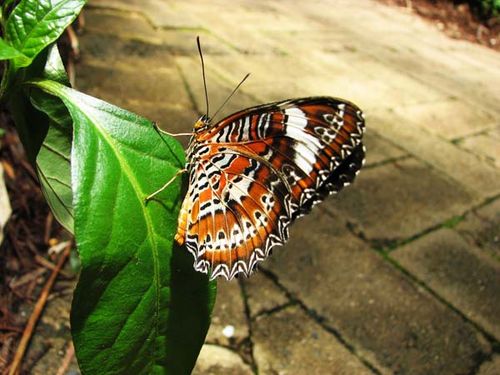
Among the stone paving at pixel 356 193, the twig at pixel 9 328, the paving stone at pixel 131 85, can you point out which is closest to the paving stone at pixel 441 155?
the stone paving at pixel 356 193

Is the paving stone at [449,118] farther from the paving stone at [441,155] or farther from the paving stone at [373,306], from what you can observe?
the paving stone at [373,306]

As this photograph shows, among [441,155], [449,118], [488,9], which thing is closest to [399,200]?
[441,155]

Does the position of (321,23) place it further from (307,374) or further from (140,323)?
(140,323)

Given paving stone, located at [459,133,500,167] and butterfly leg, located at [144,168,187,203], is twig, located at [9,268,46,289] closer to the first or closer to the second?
butterfly leg, located at [144,168,187,203]

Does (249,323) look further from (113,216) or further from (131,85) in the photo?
(131,85)

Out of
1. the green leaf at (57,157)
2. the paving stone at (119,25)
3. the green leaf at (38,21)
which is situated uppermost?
the green leaf at (38,21)

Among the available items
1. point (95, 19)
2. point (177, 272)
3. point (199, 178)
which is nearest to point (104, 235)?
point (177, 272)

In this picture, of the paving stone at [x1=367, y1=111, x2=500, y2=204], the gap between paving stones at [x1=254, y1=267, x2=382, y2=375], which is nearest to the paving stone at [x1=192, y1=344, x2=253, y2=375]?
the gap between paving stones at [x1=254, y1=267, x2=382, y2=375]
